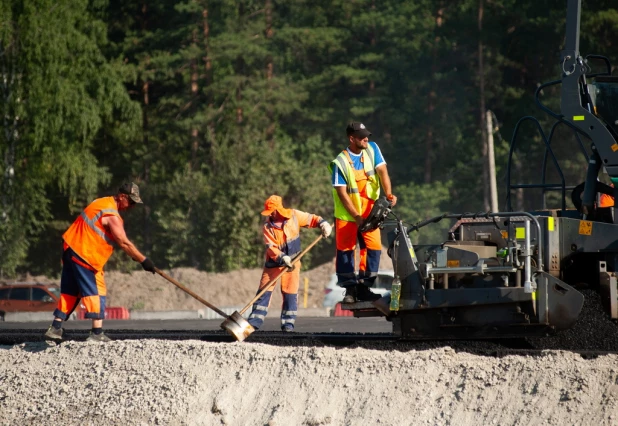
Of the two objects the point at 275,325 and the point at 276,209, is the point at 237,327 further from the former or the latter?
the point at 275,325

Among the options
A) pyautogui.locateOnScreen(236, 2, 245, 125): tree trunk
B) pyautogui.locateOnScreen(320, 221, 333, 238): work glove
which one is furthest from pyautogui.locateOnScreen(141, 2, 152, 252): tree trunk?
pyautogui.locateOnScreen(320, 221, 333, 238): work glove

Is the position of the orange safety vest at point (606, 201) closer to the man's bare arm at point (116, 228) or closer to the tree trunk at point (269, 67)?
the man's bare arm at point (116, 228)

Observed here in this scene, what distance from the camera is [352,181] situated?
34.5 ft

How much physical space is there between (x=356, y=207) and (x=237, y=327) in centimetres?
169

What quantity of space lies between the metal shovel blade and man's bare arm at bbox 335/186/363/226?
153cm

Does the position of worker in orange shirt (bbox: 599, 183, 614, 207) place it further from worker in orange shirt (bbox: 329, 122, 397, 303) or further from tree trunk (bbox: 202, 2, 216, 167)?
tree trunk (bbox: 202, 2, 216, 167)

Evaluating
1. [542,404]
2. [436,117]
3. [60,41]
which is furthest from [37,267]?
[542,404]

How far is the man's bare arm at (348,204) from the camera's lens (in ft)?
33.8

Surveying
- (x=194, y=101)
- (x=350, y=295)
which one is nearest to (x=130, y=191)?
(x=350, y=295)

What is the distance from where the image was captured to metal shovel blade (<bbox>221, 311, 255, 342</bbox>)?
412 inches

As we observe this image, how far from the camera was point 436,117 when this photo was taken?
44.4 metres

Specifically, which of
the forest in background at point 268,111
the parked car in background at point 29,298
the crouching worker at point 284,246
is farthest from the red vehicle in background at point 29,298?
the crouching worker at point 284,246

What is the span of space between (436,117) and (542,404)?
3750 cm

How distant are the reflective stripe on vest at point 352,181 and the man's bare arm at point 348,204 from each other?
0.19 ft
